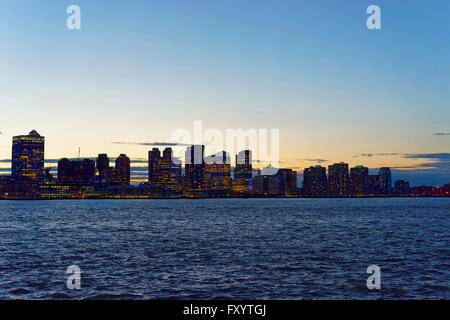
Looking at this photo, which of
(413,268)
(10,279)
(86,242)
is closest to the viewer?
(10,279)

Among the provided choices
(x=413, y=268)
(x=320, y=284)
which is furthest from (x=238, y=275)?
(x=413, y=268)

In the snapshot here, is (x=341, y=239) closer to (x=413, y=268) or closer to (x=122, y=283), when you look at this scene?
(x=413, y=268)

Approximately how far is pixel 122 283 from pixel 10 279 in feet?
27.9

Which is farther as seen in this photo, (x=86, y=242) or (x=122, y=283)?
(x=86, y=242)

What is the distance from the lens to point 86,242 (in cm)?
5728
